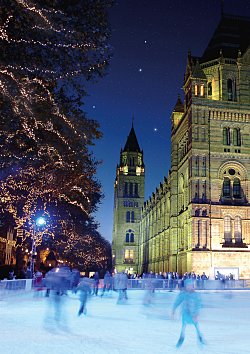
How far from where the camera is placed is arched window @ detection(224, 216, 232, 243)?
45.5 meters

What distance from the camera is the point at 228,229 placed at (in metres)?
46.0

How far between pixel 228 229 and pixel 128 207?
50421 mm

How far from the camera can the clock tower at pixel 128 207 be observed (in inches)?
3597

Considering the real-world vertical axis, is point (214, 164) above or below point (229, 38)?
below

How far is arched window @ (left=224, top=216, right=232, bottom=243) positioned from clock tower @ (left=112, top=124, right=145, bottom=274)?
46304mm

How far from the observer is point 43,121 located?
15.7 m

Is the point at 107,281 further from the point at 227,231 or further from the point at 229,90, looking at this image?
the point at 229,90

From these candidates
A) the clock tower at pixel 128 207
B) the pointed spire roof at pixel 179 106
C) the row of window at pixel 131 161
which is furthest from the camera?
the row of window at pixel 131 161

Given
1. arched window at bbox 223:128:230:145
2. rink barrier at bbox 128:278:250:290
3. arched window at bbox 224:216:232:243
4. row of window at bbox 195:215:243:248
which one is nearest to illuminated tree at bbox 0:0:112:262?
rink barrier at bbox 128:278:250:290

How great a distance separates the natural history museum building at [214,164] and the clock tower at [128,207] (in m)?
31.3

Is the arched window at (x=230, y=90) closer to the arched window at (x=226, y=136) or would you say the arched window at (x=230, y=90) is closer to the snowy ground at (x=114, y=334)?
the arched window at (x=226, y=136)

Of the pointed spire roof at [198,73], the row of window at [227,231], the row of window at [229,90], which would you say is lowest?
the row of window at [227,231]

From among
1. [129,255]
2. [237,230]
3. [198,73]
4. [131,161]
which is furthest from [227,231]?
[131,161]

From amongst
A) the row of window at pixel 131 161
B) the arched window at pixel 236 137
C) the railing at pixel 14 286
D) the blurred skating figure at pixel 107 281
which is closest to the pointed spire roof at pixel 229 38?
the arched window at pixel 236 137
